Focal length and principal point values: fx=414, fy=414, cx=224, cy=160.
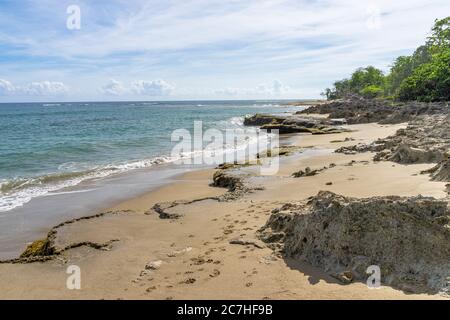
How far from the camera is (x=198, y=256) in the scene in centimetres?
733

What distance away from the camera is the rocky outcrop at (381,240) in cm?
556

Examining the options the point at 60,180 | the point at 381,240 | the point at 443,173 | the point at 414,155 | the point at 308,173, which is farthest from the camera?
the point at 60,180

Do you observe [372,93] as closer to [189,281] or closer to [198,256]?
[198,256]

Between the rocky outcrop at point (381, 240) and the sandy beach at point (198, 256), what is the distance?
0.85 ft

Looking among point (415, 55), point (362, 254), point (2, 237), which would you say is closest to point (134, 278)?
point (362, 254)

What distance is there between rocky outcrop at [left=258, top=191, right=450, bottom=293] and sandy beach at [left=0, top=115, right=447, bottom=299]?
26 cm

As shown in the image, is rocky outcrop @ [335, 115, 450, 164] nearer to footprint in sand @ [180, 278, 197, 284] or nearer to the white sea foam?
footprint in sand @ [180, 278, 197, 284]

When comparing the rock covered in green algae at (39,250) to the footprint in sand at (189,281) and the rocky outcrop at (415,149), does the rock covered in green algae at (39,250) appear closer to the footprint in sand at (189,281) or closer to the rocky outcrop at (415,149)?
the footprint in sand at (189,281)

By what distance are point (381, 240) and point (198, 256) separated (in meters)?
3.09

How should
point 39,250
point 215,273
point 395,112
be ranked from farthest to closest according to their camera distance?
point 395,112
point 39,250
point 215,273

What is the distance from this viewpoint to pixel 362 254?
6023 millimetres

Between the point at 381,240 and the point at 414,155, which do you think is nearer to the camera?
the point at 381,240

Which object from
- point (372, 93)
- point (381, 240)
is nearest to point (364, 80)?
point (372, 93)
